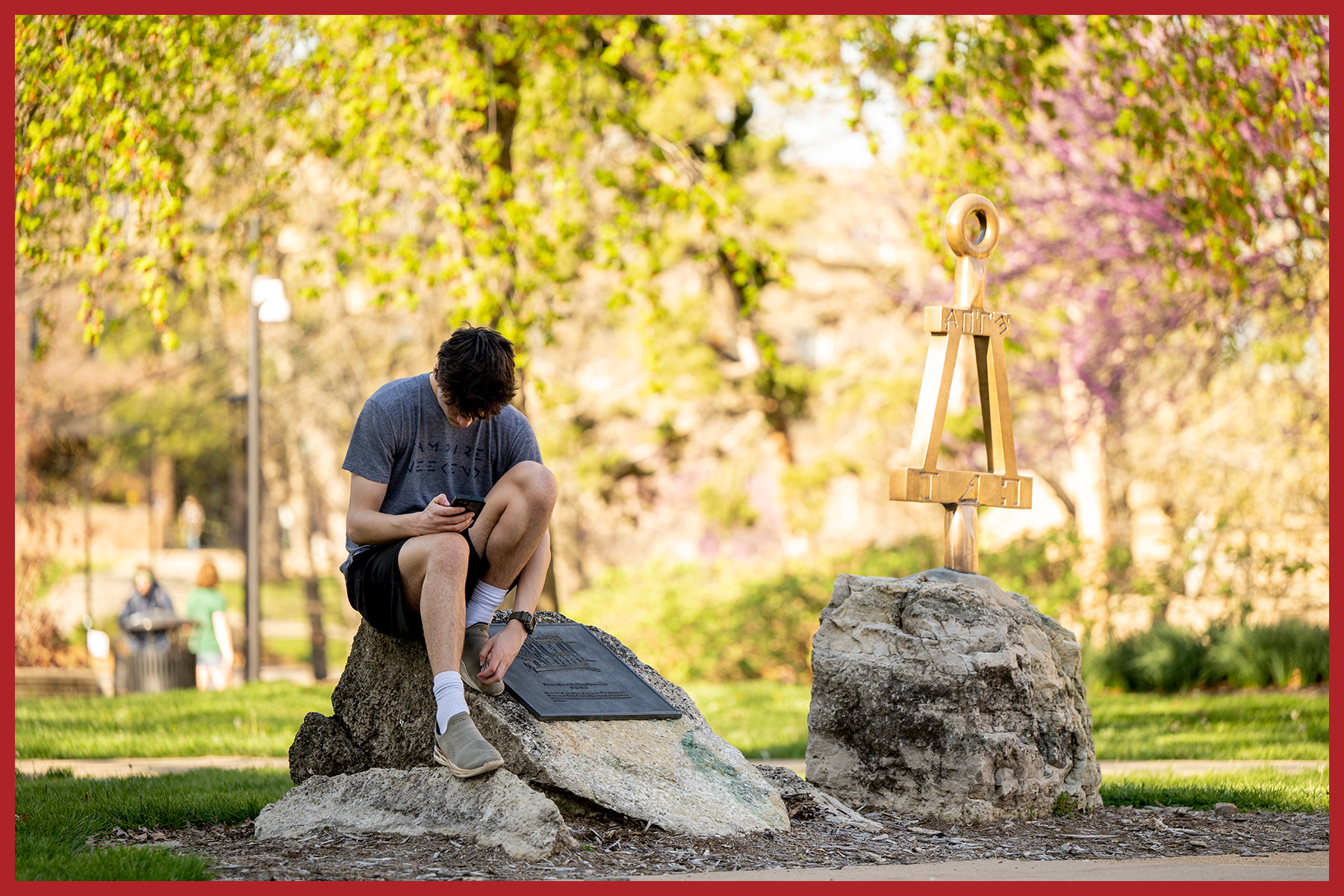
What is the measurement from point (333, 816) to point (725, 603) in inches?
333

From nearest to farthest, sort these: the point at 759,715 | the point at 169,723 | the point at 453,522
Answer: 1. the point at 453,522
2. the point at 169,723
3. the point at 759,715

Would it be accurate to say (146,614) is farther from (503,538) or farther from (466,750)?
(466,750)

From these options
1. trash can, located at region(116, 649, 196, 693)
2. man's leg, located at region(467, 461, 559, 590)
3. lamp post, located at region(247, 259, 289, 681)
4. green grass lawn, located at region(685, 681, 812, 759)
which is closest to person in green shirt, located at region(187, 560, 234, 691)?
trash can, located at region(116, 649, 196, 693)

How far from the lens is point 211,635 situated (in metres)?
12.8

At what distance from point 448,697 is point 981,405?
254 cm

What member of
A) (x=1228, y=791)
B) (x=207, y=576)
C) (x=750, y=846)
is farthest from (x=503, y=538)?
(x=207, y=576)

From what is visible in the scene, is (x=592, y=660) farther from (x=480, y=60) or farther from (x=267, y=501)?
(x=267, y=501)

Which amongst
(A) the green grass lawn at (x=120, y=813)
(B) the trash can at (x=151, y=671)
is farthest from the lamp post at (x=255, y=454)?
(A) the green grass lawn at (x=120, y=813)

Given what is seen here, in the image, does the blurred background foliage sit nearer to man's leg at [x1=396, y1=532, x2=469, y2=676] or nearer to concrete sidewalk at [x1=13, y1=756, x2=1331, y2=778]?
concrete sidewalk at [x1=13, y1=756, x2=1331, y2=778]

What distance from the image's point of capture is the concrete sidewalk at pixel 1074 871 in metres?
3.95

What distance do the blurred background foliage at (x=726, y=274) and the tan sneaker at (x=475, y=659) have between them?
13.3 feet

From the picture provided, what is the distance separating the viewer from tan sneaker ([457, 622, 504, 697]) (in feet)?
15.0

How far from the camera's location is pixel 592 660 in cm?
505

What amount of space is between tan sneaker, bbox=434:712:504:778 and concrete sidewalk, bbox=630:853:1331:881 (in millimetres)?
686
